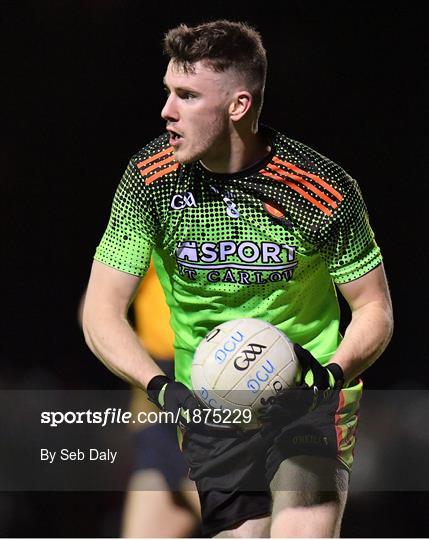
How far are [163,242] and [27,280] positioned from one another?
1337mm

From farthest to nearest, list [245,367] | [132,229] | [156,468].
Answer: [156,468]
[132,229]
[245,367]

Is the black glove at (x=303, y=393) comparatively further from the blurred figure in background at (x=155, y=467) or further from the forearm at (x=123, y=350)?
the blurred figure in background at (x=155, y=467)

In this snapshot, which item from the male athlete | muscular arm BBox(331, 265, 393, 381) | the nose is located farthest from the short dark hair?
muscular arm BBox(331, 265, 393, 381)

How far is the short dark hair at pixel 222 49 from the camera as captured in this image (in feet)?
13.7

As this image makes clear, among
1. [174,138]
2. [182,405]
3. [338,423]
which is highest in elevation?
[174,138]

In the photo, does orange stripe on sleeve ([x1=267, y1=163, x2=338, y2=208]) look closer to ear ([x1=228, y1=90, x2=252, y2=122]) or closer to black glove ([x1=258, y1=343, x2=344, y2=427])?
ear ([x1=228, y1=90, x2=252, y2=122])

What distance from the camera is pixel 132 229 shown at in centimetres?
434

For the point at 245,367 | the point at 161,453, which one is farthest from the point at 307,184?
the point at 161,453

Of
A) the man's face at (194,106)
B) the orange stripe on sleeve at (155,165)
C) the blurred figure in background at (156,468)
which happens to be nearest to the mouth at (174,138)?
the man's face at (194,106)

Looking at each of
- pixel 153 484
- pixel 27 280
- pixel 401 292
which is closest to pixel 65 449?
pixel 153 484

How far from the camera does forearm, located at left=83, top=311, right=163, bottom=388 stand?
4.30 metres

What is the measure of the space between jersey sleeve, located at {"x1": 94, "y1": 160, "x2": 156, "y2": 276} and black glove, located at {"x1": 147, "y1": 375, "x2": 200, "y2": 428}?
39 centimetres

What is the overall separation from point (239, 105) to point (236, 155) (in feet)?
0.58

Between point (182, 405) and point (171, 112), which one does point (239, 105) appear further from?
point (182, 405)
